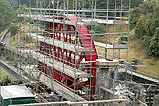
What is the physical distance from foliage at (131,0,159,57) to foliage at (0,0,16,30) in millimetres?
12027

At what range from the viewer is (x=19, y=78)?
54.7 ft

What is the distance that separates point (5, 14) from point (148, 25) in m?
15.1

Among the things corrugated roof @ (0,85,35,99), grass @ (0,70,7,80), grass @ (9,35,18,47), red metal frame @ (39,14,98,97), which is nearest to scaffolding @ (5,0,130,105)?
red metal frame @ (39,14,98,97)

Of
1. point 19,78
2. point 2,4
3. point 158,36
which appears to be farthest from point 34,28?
point 2,4

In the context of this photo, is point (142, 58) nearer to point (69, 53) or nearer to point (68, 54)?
point (68, 54)

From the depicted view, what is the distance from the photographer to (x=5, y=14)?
106 feet

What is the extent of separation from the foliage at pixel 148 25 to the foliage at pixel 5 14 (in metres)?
12.0

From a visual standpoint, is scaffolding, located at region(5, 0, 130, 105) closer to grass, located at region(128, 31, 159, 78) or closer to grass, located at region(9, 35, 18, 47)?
grass, located at region(128, 31, 159, 78)

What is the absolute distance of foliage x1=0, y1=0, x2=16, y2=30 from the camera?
3200 centimetres

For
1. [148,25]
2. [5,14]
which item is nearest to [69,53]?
[148,25]

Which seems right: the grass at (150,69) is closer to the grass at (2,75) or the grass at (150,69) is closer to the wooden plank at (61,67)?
the wooden plank at (61,67)

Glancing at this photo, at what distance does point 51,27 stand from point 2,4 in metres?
18.5

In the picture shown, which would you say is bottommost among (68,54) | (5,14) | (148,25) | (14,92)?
(14,92)

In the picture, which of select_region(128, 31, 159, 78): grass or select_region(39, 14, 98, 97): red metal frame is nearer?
select_region(39, 14, 98, 97): red metal frame
